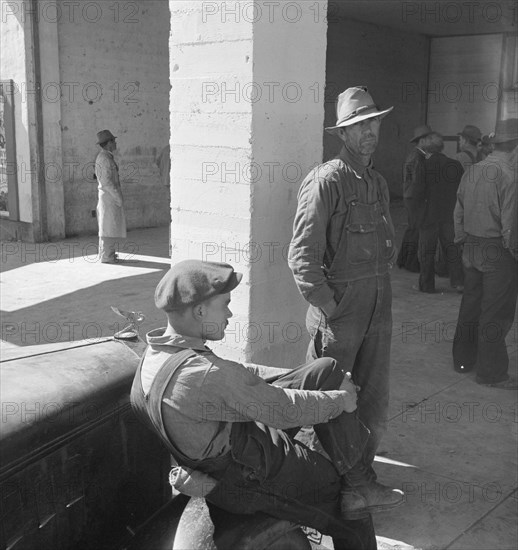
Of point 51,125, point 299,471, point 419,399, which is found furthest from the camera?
point 51,125

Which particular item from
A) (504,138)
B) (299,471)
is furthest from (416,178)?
(299,471)

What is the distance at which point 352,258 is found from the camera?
4.15 meters

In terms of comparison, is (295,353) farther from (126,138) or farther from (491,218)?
(126,138)

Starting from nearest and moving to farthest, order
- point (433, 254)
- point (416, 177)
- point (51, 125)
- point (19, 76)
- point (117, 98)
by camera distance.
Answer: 1. point (433, 254)
2. point (416, 177)
3. point (19, 76)
4. point (51, 125)
5. point (117, 98)

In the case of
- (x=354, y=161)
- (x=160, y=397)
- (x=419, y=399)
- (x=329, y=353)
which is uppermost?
(x=354, y=161)

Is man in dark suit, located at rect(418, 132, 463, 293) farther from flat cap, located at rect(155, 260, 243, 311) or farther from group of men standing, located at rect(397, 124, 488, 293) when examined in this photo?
flat cap, located at rect(155, 260, 243, 311)

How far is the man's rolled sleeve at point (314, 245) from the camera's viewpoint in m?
4.05

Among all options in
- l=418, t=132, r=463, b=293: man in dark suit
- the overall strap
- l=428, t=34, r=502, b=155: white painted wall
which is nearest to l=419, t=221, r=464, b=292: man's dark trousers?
l=418, t=132, r=463, b=293: man in dark suit

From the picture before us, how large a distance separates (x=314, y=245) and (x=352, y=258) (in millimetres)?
236

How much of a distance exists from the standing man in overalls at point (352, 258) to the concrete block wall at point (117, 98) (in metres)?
9.54

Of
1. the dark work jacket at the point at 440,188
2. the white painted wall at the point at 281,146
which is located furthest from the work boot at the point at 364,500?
the dark work jacket at the point at 440,188

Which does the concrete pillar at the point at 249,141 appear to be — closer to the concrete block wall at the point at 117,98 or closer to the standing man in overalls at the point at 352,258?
the standing man in overalls at the point at 352,258

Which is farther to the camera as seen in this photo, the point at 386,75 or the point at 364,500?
the point at 386,75

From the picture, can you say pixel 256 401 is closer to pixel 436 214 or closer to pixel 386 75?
pixel 436 214
